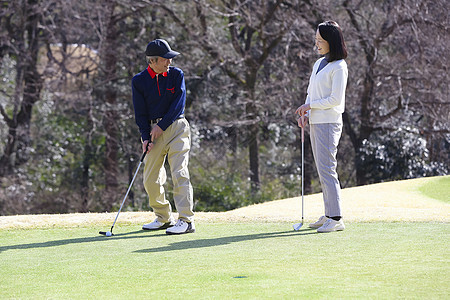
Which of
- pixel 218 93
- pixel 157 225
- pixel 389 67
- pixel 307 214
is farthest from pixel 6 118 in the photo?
pixel 157 225

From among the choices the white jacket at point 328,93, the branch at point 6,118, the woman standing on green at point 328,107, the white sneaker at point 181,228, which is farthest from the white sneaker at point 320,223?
the branch at point 6,118

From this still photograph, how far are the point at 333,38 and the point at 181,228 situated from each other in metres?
2.10

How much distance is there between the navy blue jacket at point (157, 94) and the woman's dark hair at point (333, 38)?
4.34ft

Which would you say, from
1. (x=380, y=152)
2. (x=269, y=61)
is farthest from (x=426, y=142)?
(x=269, y=61)

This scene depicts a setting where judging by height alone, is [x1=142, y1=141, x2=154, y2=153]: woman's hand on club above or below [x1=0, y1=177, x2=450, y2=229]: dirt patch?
above

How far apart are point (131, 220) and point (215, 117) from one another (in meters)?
9.70

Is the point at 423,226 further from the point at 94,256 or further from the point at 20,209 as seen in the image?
the point at 20,209

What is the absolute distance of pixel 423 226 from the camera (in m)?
6.15

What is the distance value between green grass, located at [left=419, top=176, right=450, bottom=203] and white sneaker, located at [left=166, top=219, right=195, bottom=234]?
173 inches

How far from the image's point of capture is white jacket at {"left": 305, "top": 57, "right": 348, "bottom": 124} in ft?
19.1

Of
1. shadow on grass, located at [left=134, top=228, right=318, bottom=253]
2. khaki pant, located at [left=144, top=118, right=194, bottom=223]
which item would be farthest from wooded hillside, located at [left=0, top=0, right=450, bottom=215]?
shadow on grass, located at [left=134, top=228, right=318, bottom=253]

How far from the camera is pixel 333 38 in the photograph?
231 inches

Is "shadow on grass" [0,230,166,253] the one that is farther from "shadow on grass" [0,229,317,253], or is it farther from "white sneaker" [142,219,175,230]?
"white sneaker" [142,219,175,230]

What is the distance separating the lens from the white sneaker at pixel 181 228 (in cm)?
609
